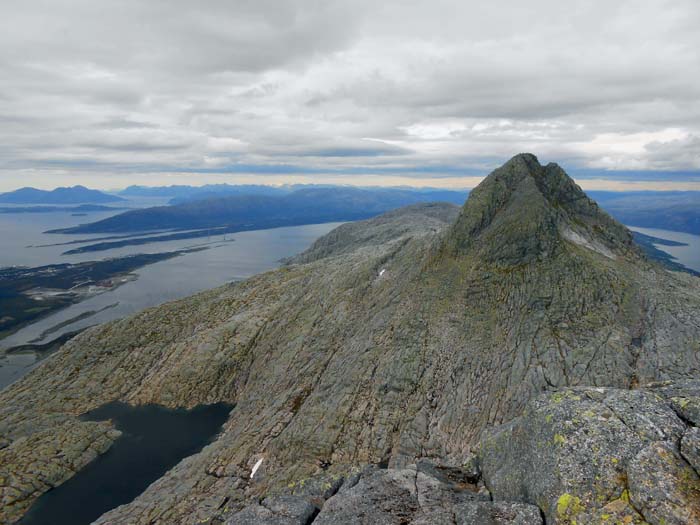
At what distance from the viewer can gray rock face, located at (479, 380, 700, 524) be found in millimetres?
17609

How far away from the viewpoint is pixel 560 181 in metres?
97.6

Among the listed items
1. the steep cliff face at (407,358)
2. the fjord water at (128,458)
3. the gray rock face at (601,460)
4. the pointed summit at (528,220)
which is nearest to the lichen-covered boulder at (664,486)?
the gray rock face at (601,460)

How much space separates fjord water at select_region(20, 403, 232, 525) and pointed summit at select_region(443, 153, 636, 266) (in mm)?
68261

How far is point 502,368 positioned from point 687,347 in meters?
26.4

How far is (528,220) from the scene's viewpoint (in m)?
81.4

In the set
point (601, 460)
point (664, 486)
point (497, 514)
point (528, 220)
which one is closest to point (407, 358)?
point (528, 220)

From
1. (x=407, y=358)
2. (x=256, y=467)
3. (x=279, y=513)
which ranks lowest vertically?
(x=256, y=467)

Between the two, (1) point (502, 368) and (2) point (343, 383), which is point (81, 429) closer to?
(2) point (343, 383)

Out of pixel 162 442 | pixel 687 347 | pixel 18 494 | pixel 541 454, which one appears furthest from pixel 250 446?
pixel 687 347

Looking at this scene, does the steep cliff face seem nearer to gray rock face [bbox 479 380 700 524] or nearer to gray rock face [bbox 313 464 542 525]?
gray rock face [bbox 313 464 542 525]

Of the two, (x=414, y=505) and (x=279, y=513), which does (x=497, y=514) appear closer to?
(x=414, y=505)

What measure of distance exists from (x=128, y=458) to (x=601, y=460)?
292ft

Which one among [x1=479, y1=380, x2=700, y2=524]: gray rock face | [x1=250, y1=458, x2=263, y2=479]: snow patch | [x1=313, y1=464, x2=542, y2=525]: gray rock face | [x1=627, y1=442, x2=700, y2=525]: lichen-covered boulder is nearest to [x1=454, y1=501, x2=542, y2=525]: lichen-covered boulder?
[x1=313, y1=464, x2=542, y2=525]: gray rock face

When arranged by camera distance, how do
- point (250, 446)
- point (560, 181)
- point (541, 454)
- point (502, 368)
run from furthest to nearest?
point (560, 181), point (250, 446), point (502, 368), point (541, 454)
